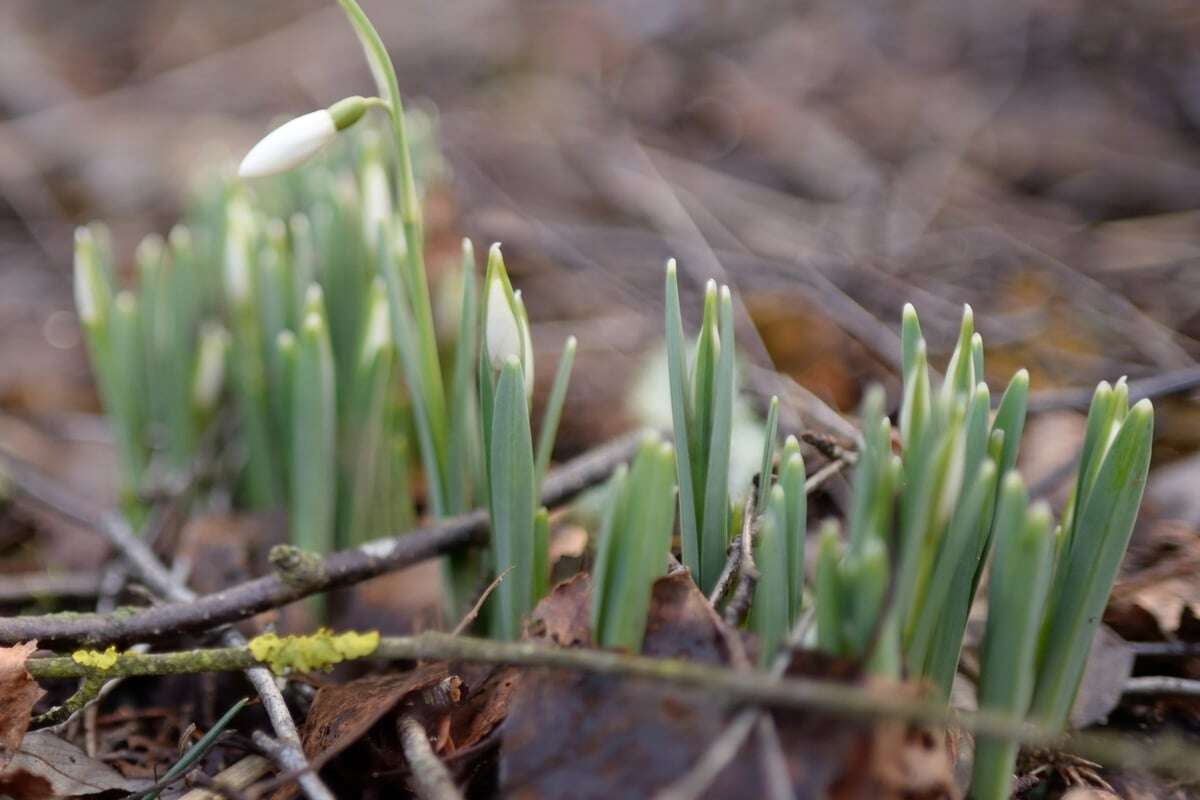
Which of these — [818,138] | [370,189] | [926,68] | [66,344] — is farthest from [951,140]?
[66,344]

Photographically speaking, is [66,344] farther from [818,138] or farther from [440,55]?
[818,138]

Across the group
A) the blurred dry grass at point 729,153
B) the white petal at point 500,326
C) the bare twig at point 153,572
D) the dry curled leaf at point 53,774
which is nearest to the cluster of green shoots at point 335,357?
the white petal at point 500,326

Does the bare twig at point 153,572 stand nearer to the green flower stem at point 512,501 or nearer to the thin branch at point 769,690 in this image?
the thin branch at point 769,690

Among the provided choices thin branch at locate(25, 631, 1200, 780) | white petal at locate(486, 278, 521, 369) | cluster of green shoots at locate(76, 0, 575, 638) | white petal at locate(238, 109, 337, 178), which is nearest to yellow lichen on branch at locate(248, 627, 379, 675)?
thin branch at locate(25, 631, 1200, 780)

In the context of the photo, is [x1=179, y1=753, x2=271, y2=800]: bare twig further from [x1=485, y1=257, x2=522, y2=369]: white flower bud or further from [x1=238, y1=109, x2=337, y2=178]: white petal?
[x1=238, y1=109, x2=337, y2=178]: white petal

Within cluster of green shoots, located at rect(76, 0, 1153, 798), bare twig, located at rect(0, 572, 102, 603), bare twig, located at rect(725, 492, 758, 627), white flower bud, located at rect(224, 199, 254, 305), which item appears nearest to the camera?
cluster of green shoots, located at rect(76, 0, 1153, 798)

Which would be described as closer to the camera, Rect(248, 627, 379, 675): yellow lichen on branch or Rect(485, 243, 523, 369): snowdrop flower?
Rect(248, 627, 379, 675): yellow lichen on branch

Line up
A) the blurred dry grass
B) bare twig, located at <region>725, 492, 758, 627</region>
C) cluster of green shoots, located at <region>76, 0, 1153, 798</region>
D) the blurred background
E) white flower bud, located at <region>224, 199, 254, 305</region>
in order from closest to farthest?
cluster of green shoots, located at <region>76, 0, 1153, 798</region> → bare twig, located at <region>725, 492, 758, 627</region> → white flower bud, located at <region>224, 199, 254, 305</region> → the blurred background → the blurred dry grass
